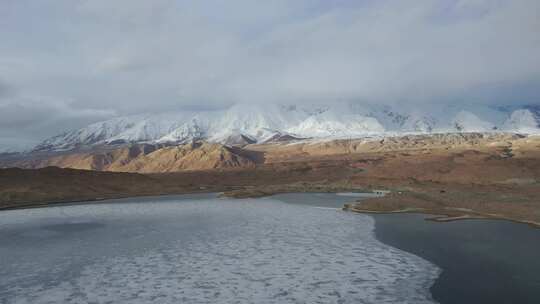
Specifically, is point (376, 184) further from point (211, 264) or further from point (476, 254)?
point (211, 264)

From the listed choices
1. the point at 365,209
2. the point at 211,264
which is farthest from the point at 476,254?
the point at 365,209

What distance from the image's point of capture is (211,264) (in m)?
20.8

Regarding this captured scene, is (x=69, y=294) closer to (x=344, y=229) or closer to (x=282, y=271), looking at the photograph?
(x=282, y=271)

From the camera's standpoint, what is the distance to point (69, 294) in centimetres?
1644

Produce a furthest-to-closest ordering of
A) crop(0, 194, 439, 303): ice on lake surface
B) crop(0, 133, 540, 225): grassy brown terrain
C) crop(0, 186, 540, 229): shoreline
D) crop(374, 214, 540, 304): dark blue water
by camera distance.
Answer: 1. crop(0, 133, 540, 225): grassy brown terrain
2. crop(0, 186, 540, 229): shoreline
3. crop(0, 194, 439, 303): ice on lake surface
4. crop(374, 214, 540, 304): dark blue water

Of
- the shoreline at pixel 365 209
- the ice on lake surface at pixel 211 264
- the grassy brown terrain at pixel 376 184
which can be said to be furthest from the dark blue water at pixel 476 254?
the grassy brown terrain at pixel 376 184

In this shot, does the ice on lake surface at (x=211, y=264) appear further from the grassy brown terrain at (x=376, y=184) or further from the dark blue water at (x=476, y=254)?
the grassy brown terrain at (x=376, y=184)

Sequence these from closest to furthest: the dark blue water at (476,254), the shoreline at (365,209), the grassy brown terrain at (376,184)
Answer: the dark blue water at (476,254), the shoreline at (365,209), the grassy brown terrain at (376,184)

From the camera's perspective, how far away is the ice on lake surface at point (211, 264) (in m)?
16.2

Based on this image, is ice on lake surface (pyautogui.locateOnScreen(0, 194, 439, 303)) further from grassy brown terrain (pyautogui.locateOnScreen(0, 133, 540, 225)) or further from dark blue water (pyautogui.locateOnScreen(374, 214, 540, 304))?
grassy brown terrain (pyautogui.locateOnScreen(0, 133, 540, 225))

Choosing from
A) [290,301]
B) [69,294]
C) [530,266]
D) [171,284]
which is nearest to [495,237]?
[530,266]

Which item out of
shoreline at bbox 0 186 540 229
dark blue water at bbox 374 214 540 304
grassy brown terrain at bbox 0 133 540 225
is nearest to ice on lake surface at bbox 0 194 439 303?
dark blue water at bbox 374 214 540 304

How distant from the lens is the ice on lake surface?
16172mm

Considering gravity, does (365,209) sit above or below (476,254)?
above
